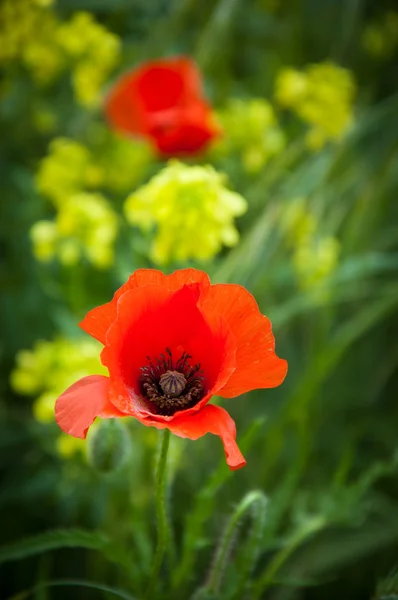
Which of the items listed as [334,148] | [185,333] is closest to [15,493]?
[185,333]

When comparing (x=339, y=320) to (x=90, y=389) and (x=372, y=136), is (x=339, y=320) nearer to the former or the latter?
(x=372, y=136)

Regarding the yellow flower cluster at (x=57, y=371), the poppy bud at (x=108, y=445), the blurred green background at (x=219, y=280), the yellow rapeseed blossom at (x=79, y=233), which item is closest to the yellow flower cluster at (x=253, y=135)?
the blurred green background at (x=219, y=280)

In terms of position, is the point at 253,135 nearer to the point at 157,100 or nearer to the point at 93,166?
the point at 157,100

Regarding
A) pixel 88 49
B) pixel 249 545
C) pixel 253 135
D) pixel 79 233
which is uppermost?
pixel 88 49

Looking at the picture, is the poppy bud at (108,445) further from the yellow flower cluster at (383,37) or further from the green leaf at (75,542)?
the yellow flower cluster at (383,37)

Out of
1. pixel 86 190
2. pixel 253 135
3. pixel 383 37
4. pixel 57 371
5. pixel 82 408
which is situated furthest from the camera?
pixel 383 37

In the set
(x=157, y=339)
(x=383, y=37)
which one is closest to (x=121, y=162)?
(x=383, y=37)
